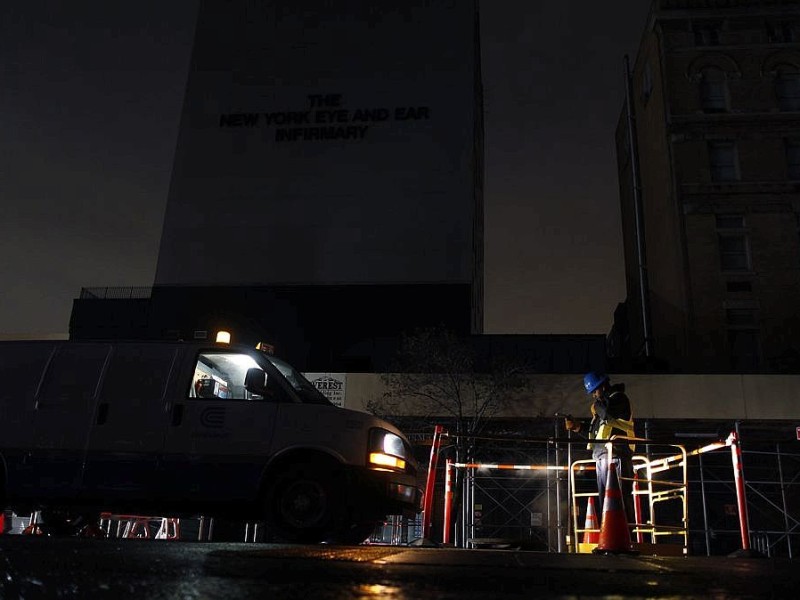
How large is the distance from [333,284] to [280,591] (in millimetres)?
35637

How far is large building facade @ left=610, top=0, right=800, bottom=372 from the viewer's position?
2908cm

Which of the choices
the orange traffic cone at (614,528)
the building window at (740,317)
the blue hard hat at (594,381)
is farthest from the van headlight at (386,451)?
the building window at (740,317)

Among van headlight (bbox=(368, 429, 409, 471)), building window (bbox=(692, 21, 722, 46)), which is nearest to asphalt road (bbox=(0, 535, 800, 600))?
van headlight (bbox=(368, 429, 409, 471))

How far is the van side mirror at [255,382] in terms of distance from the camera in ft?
22.9

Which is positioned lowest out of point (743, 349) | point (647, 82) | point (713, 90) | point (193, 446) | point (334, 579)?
point (334, 579)

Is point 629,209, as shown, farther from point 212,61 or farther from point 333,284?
point 212,61

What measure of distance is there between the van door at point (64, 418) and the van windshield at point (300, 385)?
1.79m

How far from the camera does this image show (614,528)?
22.1 ft

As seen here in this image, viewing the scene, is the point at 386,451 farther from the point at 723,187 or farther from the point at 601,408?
the point at 723,187

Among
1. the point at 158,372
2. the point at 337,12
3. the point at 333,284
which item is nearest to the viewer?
the point at 158,372

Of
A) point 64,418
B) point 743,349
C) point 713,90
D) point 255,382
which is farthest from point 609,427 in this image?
point 713,90

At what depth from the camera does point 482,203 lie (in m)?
50.7

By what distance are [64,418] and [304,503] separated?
8.62ft

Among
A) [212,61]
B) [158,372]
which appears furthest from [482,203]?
[158,372]
